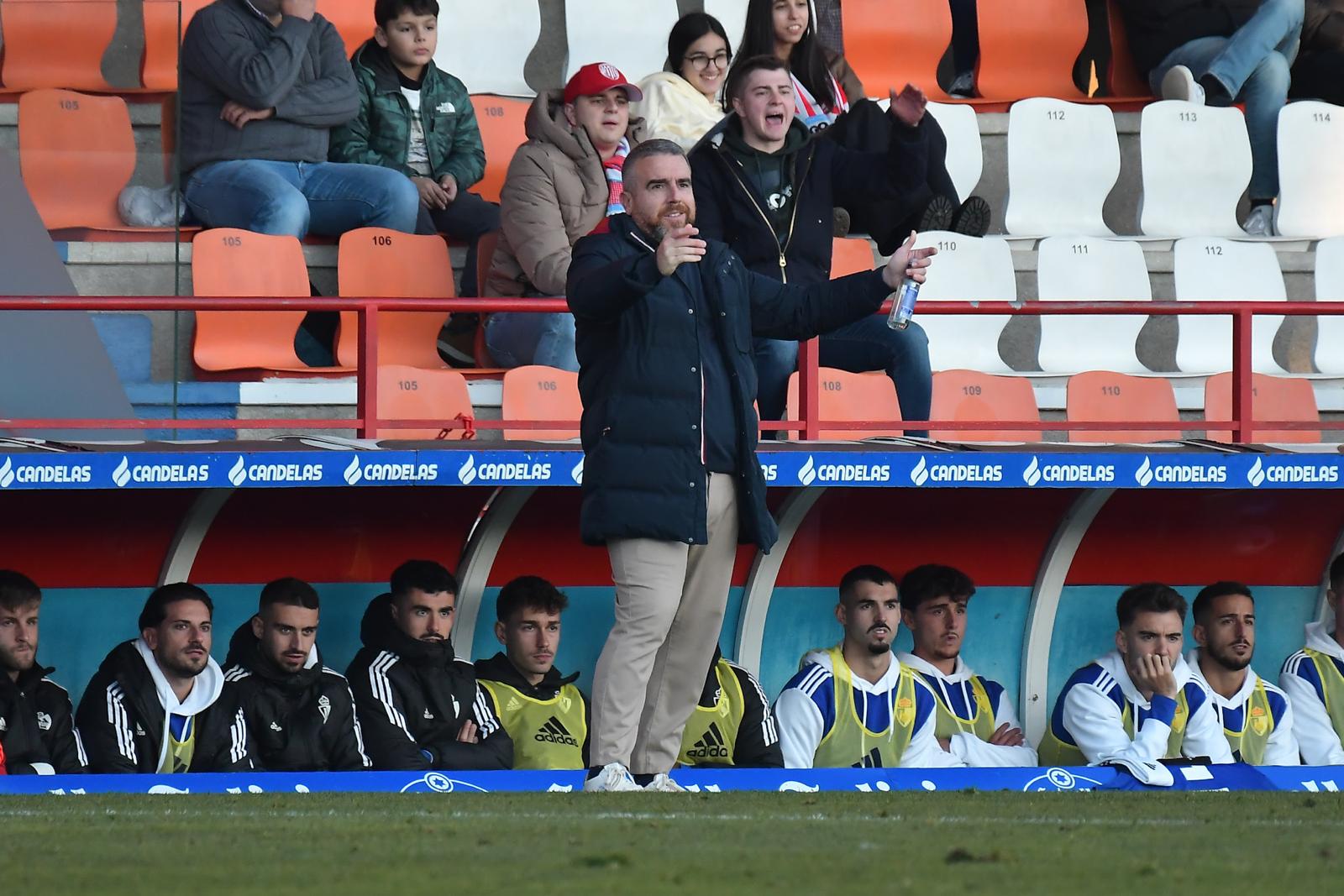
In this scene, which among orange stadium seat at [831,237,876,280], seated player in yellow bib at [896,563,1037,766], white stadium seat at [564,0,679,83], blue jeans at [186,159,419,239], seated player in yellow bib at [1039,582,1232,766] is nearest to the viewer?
seated player in yellow bib at [1039,582,1232,766]

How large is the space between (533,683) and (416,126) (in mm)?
3535

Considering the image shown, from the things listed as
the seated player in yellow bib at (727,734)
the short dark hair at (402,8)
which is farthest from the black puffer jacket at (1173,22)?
the seated player in yellow bib at (727,734)

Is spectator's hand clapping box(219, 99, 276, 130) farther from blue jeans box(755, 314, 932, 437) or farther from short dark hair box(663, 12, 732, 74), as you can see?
blue jeans box(755, 314, 932, 437)

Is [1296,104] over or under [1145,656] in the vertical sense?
over

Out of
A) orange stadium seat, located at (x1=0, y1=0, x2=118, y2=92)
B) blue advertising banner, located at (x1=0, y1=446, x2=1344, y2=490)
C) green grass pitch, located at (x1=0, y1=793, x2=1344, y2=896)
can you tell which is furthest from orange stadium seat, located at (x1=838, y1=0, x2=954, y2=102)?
green grass pitch, located at (x1=0, y1=793, x2=1344, y2=896)

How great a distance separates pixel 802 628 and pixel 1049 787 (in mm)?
1328

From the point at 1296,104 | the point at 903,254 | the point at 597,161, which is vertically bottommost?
the point at 903,254

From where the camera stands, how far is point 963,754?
8375 mm

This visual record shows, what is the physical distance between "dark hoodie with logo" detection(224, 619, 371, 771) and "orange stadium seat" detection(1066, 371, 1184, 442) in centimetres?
375

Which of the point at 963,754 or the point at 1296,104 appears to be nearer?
the point at 963,754

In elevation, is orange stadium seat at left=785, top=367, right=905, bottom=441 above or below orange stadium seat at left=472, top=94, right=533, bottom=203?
below

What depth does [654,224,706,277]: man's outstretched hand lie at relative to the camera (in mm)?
5809

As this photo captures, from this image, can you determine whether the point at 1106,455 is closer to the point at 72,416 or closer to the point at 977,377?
the point at 977,377

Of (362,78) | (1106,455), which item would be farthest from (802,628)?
(362,78)
